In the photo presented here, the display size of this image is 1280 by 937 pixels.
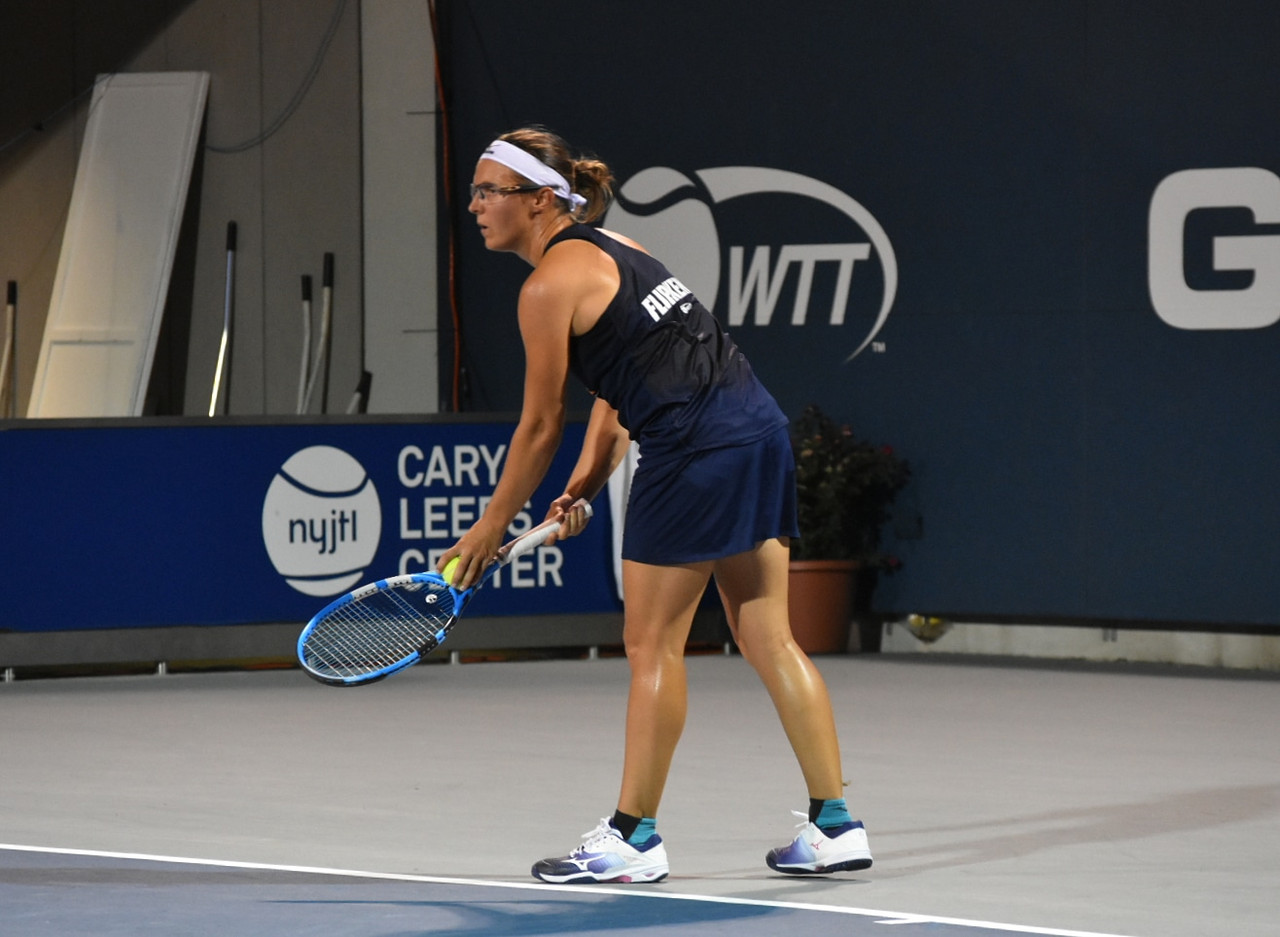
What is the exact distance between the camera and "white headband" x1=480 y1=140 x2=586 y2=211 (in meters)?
5.82

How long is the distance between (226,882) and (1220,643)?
7.68m

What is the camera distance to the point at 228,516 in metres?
12.1

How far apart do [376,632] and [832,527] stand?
7.50m

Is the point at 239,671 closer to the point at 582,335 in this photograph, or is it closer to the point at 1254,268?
the point at 1254,268

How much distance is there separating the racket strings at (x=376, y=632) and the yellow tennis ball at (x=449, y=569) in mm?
48

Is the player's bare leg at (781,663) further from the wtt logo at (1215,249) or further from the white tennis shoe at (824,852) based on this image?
the wtt logo at (1215,249)

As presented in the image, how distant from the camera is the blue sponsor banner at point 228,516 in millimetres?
11750

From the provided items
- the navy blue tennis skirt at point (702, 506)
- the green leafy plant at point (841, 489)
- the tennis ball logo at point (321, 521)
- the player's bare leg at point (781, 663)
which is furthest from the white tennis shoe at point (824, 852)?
the green leafy plant at point (841, 489)

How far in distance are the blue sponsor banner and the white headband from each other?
6511 millimetres

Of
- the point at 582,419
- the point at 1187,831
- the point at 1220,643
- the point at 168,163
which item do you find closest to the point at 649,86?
the point at 582,419

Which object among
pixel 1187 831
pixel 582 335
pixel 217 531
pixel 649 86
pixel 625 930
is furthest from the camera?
pixel 649 86

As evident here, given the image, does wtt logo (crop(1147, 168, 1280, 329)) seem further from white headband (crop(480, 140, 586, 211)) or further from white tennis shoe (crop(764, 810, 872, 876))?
white headband (crop(480, 140, 586, 211))

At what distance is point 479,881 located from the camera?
5969 mm

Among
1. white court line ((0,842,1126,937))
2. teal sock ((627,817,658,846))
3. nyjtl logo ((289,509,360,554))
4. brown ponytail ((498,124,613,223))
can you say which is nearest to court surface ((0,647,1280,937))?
white court line ((0,842,1126,937))
